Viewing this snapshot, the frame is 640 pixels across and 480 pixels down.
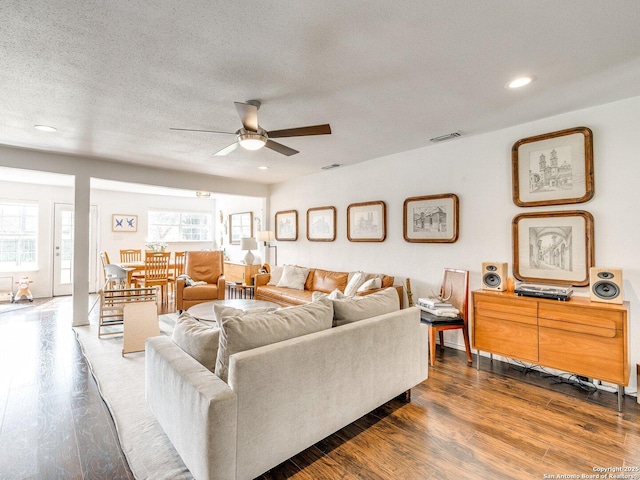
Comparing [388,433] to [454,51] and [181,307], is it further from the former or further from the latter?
[181,307]

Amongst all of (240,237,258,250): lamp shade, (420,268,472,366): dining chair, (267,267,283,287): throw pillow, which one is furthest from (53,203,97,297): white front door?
(420,268,472,366): dining chair

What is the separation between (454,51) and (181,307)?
16.4ft

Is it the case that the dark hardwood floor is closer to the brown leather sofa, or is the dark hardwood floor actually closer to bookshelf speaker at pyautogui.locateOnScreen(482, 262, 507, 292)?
bookshelf speaker at pyautogui.locateOnScreen(482, 262, 507, 292)

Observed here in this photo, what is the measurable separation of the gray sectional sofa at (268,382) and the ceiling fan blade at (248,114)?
1505 millimetres

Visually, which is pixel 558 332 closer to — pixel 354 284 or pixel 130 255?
pixel 354 284

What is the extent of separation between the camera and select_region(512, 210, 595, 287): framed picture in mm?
2908

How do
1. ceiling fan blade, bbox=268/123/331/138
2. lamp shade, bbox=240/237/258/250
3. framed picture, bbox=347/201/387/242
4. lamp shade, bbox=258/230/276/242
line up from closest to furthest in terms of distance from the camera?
ceiling fan blade, bbox=268/123/331/138 → framed picture, bbox=347/201/387/242 → lamp shade, bbox=240/237/258/250 → lamp shade, bbox=258/230/276/242

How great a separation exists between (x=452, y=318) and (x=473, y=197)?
144 centimetres

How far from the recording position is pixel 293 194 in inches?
247

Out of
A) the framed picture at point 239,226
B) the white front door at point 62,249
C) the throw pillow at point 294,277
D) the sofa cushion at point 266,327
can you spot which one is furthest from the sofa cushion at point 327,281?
the white front door at point 62,249

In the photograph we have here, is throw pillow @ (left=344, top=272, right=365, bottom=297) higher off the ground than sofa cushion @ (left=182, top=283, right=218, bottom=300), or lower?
higher

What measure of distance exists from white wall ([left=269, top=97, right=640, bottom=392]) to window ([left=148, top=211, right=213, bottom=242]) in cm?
420

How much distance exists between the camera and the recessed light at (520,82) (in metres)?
2.36

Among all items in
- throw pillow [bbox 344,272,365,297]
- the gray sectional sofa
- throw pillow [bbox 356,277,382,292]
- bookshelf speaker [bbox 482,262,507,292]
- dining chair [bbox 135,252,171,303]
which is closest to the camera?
the gray sectional sofa
